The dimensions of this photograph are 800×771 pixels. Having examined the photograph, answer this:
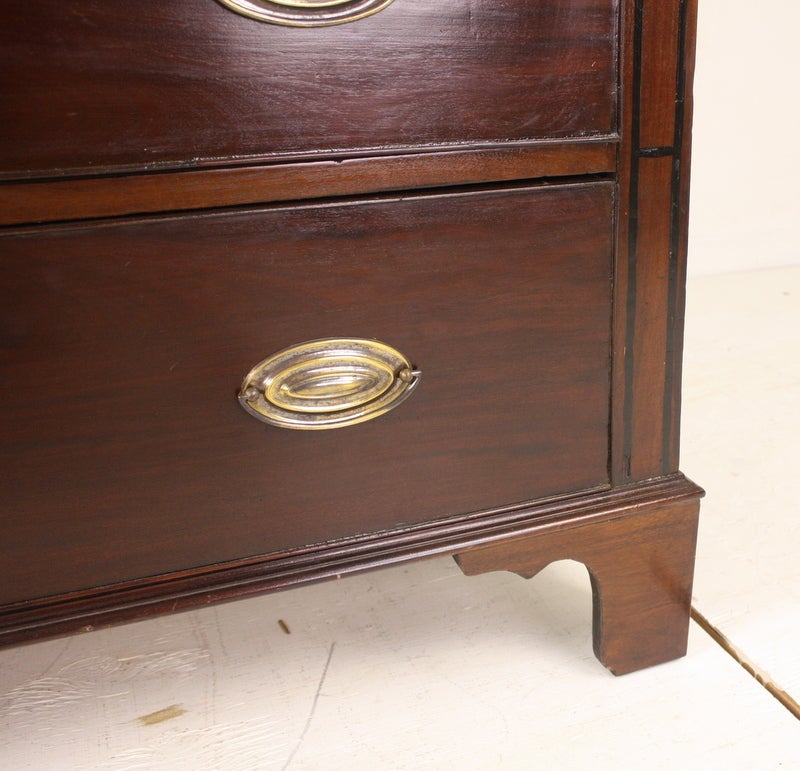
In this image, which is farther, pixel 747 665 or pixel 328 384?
pixel 747 665

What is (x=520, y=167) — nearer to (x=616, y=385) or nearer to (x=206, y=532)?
(x=616, y=385)

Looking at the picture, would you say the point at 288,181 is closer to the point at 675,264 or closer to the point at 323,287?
the point at 323,287

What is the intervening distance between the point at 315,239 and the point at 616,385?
310 mm

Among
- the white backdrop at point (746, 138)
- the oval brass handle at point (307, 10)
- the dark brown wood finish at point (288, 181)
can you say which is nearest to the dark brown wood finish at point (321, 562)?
the dark brown wood finish at point (288, 181)

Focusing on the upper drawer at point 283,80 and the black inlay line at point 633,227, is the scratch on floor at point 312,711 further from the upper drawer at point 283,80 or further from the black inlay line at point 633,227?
the upper drawer at point 283,80

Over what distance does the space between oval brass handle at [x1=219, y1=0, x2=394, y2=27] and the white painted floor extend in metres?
0.62

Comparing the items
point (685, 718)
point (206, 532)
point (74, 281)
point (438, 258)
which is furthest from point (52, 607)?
point (685, 718)

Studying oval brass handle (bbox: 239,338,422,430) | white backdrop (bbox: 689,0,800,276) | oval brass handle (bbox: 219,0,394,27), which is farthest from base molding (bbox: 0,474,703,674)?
white backdrop (bbox: 689,0,800,276)

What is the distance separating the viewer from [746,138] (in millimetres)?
2182

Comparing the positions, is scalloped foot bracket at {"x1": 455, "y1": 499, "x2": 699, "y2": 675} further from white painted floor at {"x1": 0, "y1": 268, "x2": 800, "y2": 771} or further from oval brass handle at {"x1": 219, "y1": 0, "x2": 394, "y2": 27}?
oval brass handle at {"x1": 219, "y1": 0, "x2": 394, "y2": 27}

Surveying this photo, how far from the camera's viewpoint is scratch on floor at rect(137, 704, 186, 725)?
0.89m

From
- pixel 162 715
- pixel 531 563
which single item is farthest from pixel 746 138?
pixel 162 715

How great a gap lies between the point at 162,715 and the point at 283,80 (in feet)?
2.00

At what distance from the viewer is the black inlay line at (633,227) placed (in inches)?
28.4
